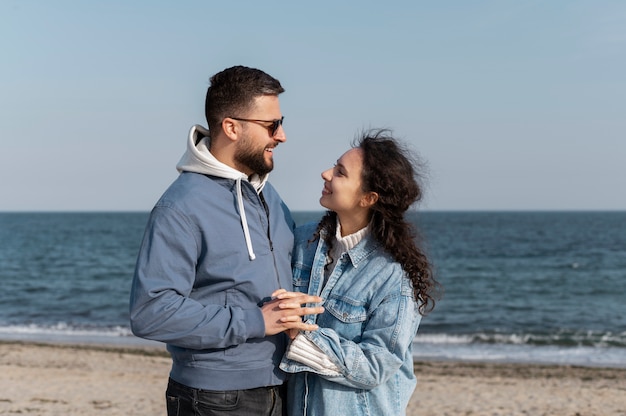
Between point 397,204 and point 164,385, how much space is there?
787 cm

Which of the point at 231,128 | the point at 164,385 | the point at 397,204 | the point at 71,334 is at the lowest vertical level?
the point at 71,334

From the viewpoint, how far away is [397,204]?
10.1 ft

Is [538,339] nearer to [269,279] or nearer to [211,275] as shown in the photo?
[269,279]

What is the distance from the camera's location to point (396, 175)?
121 inches

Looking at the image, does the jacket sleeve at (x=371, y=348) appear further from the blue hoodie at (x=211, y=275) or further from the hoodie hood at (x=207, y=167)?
the hoodie hood at (x=207, y=167)

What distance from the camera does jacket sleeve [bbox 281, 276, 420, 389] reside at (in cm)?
284

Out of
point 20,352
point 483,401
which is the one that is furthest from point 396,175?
point 20,352

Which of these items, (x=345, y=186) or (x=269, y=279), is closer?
(x=269, y=279)

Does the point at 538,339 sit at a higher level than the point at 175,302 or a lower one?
lower

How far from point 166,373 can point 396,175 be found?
8983 mm

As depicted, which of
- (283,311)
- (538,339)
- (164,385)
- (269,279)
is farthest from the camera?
(538,339)

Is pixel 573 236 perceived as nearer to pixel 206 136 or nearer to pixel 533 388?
pixel 533 388

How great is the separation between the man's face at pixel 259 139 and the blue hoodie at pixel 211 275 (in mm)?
70

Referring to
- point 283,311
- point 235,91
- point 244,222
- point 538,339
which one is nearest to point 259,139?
point 235,91
